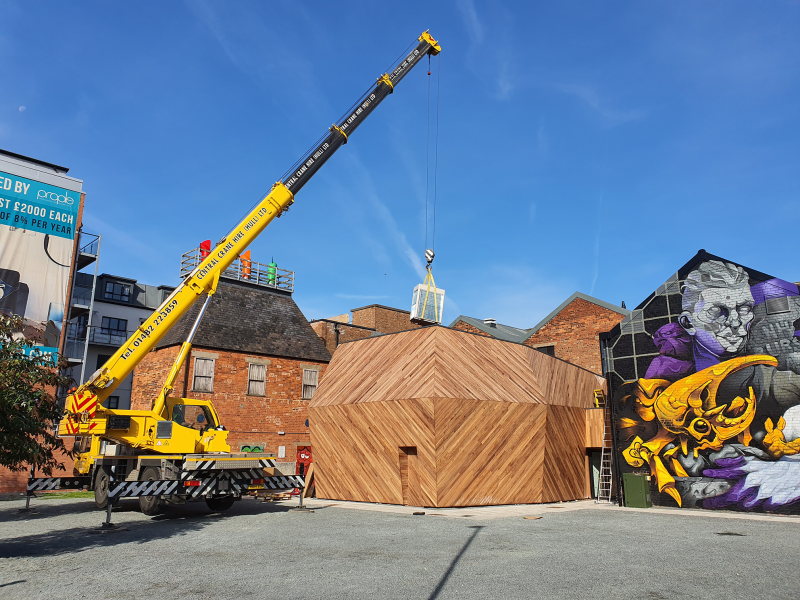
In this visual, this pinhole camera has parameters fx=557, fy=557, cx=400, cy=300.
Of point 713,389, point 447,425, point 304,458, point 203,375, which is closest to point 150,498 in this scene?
point 304,458

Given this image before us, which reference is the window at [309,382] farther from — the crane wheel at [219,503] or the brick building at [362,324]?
the crane wheel at [219,503]

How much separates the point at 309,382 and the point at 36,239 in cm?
1307

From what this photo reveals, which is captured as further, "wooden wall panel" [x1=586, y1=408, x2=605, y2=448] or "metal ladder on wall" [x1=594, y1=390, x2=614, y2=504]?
"wooden wall panel" [x1=586, y1=408, x2=605, y2=448]

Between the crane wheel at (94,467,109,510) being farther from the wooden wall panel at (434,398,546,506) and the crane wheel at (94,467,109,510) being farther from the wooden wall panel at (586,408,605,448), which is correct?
the wooden wall panel at (586,408,605,448)

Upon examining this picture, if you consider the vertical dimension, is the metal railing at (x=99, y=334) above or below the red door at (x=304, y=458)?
above

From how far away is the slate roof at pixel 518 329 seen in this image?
2394 cm

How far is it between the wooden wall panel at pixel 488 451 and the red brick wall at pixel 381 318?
60.6ft

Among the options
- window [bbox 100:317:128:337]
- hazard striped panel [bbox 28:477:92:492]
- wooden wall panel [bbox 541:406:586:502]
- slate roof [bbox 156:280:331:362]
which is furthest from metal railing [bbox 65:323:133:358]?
wooden wall panel [bbox 541:406:586:502]

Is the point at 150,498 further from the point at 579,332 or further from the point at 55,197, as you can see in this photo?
the point at 579,332

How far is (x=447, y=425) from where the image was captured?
15.3m

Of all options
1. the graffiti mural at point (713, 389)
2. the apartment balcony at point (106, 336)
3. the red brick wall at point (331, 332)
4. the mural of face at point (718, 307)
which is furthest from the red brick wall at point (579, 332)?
the apartment balcony at point (106, 336)

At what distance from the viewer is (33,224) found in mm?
23047

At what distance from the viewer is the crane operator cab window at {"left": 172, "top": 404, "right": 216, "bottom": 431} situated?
13789 millimetres

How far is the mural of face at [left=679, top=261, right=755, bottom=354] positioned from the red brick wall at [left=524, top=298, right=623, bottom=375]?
663cm
